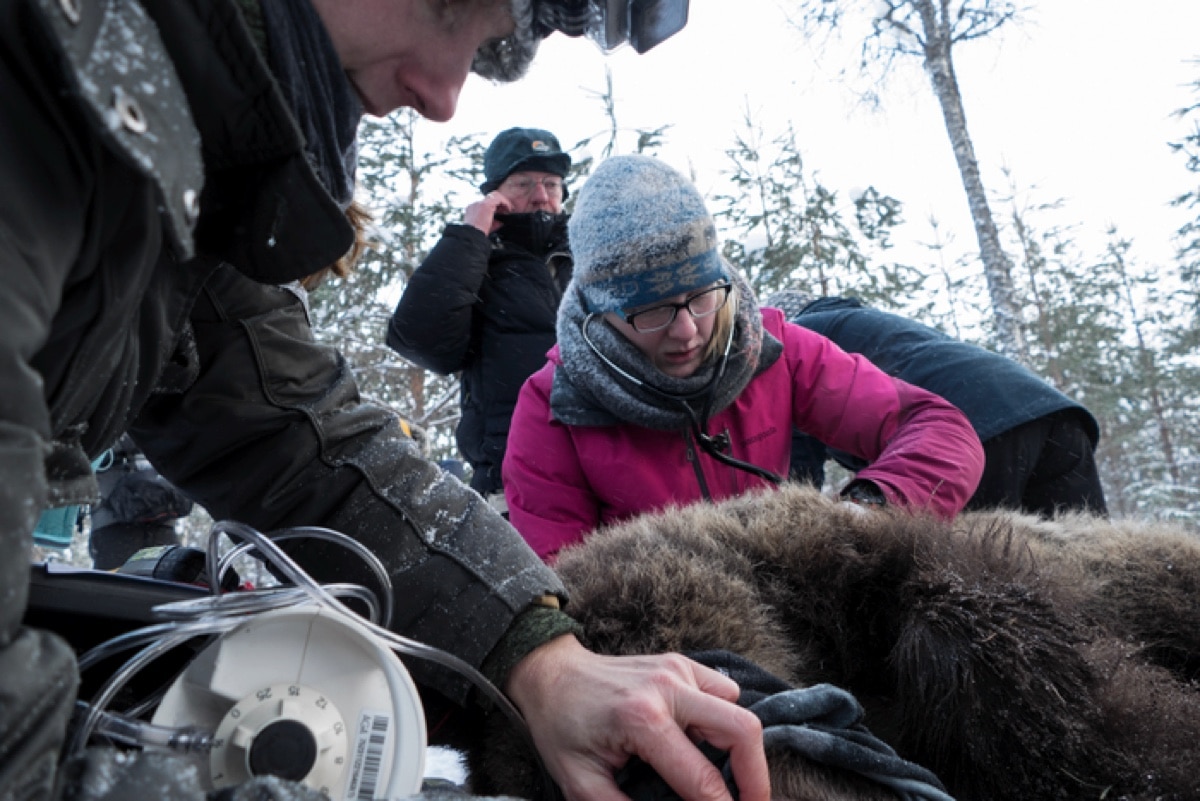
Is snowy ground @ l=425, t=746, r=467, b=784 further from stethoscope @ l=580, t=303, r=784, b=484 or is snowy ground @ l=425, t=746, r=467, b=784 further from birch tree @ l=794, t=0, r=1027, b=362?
birch tree @ l=794, t=0, r=1027, b=362

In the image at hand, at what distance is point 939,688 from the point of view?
1.34 metres

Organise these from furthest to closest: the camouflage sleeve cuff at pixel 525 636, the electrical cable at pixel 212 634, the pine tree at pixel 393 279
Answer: the pine tree at pixel 393 279 → the camouflage sleeve cuff at pixel 525 636 → the electrical cable at pixel 212 634

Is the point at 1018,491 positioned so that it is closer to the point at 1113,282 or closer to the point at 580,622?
the point at 580,622

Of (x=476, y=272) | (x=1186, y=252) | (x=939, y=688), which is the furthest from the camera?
(x=1186, y=252)

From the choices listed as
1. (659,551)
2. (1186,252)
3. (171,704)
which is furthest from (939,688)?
(1186,252)

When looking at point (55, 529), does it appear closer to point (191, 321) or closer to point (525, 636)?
point (191, 321)

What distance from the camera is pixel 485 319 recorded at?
160 inches

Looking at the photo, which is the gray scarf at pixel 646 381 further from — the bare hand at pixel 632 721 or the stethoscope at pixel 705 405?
the bare hand at pixel 632 721

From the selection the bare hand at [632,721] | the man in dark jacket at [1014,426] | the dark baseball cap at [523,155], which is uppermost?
the dark baseball cap at [523,155]

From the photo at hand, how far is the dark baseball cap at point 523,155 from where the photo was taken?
4355mm

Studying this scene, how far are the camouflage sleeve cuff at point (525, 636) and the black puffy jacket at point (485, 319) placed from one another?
259 centimetres

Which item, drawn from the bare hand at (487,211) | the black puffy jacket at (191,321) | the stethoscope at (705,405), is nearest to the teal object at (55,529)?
the black puffy jacket at (191,321)

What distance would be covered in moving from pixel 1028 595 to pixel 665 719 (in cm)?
65

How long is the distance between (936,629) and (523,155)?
3.49m
